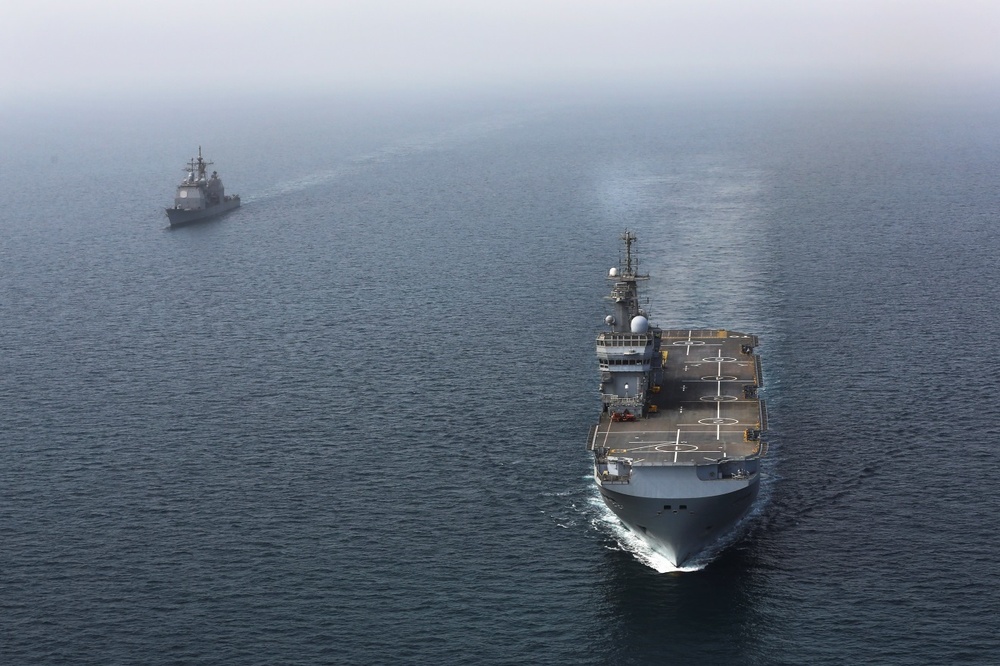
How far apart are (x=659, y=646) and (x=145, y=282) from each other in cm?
10351

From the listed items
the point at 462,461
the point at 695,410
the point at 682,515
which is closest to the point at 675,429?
the point at 695,410

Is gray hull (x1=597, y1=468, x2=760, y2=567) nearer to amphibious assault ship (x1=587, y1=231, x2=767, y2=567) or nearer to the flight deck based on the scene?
amphibious assault ship (x1=587, y1=231, x2=767, y2=567)

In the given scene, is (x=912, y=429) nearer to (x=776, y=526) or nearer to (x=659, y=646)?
(x=776, y=526)

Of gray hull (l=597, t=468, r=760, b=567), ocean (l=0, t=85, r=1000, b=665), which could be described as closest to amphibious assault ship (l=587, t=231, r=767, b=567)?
gray hull (l=597, t=468, r=760, b=567)

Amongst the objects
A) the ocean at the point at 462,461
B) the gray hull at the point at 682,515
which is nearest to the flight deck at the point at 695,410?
the gray hull at the point at 682,515

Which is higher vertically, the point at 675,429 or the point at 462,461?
the point at 675,429

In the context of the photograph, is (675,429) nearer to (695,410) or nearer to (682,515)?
(695,410)

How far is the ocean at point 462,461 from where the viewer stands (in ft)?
237

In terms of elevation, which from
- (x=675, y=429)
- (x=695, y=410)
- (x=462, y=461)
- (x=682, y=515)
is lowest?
(x=682, y=515)

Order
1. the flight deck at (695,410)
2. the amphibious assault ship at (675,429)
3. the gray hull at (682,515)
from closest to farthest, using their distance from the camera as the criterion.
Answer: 1. the gray hull at (682,515)
2. the amphibious assault ship at (675,429)
3. the flight deck at (695,410)

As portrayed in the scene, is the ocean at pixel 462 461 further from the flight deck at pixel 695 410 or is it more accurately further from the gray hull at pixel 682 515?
the flight deck at pixel 695 410

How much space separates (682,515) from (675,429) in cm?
1256

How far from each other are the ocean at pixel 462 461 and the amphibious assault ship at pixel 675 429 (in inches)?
105

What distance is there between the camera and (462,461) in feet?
312
